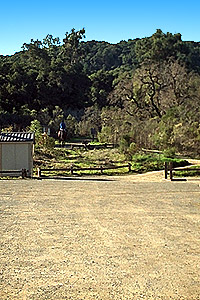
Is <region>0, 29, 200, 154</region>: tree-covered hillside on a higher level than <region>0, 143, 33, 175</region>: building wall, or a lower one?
higher

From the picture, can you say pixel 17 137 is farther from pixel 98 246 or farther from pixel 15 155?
pixel 98 246

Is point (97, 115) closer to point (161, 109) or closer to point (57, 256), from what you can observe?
point (161, 109)

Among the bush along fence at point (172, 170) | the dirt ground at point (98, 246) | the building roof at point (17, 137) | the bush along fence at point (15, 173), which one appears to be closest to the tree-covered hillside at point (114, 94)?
the bush along fence at point (172, 170)

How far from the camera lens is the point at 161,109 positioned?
33.7m

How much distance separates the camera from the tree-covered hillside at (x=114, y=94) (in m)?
29.4

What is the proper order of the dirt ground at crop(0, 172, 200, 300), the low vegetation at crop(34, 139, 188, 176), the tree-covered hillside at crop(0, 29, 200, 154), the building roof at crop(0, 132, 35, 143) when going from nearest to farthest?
1. the dirt ground at crop(0, 172, 200, 300)
2. the building roof at crop(0, 132, 35, 143)
3. the low vegetation at crop(34, 139, 188, 176)
4. the tree-covered hillside at crop(0, 29, 200, 154)

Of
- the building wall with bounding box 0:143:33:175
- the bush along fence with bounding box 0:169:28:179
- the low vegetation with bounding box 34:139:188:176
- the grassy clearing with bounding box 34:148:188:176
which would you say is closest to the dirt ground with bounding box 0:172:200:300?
the bush along fence with bounding box 0:169:28:179

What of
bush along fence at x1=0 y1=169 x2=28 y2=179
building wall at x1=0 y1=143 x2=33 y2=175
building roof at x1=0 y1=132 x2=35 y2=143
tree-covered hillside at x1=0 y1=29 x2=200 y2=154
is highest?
tree-covered hillside at x1=0 y1=29 x2=200 y2=154

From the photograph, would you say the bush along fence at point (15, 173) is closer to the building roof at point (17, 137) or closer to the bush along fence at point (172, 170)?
the building roof at point (17, 137)

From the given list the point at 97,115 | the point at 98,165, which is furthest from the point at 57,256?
the point at 97,115

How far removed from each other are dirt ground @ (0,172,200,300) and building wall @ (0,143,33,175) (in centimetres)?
586

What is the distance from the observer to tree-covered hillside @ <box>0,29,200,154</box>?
29.4 meters

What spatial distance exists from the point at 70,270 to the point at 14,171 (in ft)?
40.1

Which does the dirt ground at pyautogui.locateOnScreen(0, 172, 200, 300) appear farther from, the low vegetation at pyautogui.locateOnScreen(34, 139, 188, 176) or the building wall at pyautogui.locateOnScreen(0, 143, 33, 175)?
the low vegetation at pyautogui.locateOnScreen(34, 139, 188, 176)
